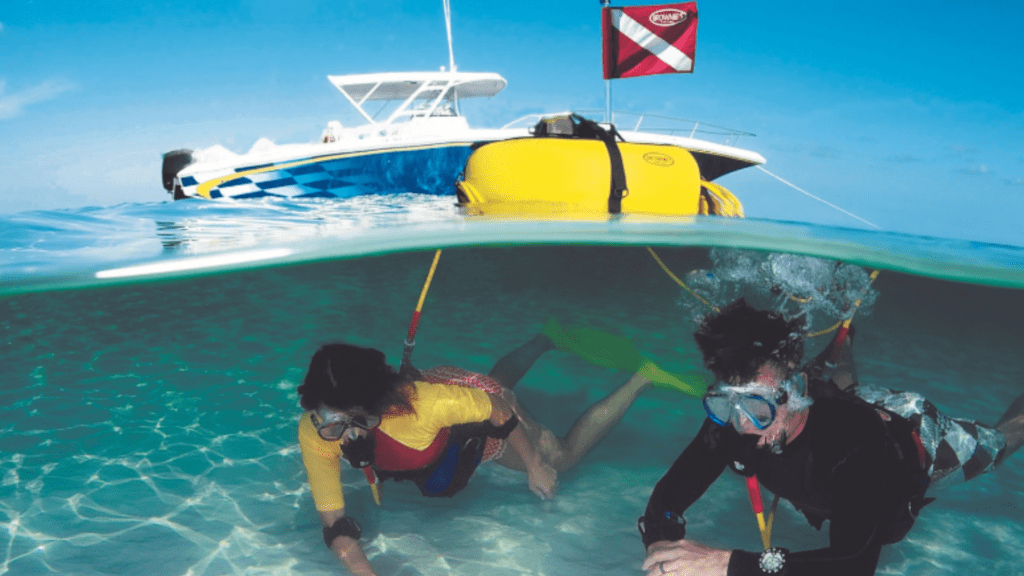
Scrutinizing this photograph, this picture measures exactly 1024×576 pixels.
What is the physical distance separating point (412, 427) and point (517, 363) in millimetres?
1949

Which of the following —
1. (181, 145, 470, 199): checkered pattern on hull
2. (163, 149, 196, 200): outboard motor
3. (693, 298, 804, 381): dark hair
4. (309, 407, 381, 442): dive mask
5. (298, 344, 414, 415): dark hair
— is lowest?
(309, 407, 381, 442): dive mask

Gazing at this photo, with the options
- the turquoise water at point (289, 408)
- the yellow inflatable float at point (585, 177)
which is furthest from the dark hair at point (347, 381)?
the yellow inflatable float at point (585, 177)

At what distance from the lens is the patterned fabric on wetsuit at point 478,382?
3738 millimetres

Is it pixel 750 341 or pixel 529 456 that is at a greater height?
pixel 750 341

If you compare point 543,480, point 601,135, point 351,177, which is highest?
point 601,135

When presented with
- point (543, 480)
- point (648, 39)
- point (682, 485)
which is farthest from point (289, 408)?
point (648, 39)

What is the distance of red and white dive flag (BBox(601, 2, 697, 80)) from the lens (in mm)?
7496

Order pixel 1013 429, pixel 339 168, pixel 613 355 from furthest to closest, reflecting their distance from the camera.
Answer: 1. pixel 339 168
2. pixel 613 355
3. pixel 1013 429

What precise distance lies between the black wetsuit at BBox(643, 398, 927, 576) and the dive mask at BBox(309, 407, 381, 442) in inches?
58.4

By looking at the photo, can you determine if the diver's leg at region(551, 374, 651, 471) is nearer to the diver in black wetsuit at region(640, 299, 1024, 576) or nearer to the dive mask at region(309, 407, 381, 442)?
the diver in black wetsuit at region(640, 299, 1024, 576)

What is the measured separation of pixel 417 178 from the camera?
12.2 metres

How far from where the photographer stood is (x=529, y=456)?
3818mm

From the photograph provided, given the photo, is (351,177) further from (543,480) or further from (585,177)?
(543,480)

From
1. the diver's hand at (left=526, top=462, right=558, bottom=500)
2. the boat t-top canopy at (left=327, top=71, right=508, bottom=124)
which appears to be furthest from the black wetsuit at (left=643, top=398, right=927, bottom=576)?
the boat t-top canopy at (left=327, top=71, right=508, bottom=124)
